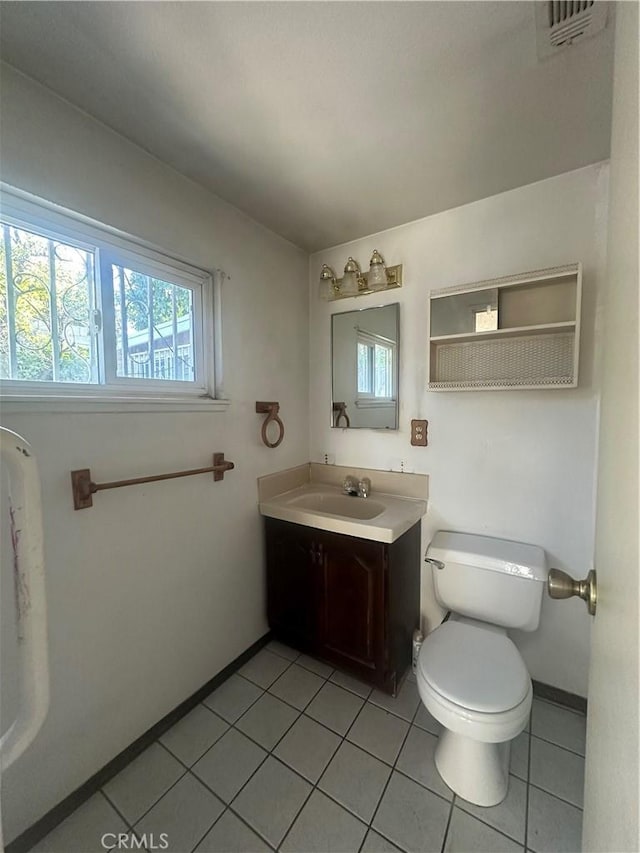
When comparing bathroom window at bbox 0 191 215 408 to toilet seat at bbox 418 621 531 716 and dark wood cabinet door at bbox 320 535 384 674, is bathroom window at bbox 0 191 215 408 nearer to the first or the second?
dark wood cabinet door at bbox 320 535 384 674

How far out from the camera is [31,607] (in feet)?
1.83

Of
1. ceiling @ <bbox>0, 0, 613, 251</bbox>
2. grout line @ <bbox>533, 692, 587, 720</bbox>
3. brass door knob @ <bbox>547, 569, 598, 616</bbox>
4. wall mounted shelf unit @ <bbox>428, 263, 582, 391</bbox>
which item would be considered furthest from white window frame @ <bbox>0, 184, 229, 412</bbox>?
grout line @ <bbox>533, 692, 587, 720</bbox>

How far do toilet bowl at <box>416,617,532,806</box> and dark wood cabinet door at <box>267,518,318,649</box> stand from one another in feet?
1.99

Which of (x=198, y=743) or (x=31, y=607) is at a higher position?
(x=31, y=607)

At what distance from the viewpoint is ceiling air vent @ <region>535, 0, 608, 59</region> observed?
0.80 meters

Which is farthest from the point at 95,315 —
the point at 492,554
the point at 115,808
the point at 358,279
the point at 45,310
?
the point at 492,554

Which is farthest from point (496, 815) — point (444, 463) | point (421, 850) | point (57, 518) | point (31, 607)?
point (57, 518)

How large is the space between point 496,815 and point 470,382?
1547 mm

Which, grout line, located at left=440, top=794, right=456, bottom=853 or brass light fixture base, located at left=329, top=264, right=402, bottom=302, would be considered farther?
brass light fixture base, located at left=329, top=264, right=402, bottom=302

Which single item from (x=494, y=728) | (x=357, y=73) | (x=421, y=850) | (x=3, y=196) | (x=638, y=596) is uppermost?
(x=357, y=73)

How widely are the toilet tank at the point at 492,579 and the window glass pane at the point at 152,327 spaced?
1.43m

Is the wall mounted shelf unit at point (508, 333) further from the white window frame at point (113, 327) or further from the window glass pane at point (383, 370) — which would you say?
the white window frame at point (113, 327)

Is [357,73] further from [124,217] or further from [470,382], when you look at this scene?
[470,382]

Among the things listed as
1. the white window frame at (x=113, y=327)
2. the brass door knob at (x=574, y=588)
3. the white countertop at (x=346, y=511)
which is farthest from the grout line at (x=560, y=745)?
the white window frame at (x=113, y=327)
